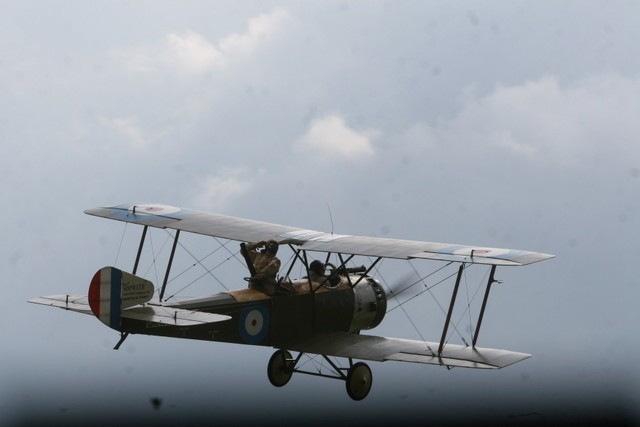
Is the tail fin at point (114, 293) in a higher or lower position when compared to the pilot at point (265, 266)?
lower

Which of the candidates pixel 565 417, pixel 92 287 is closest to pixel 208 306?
pixel 92 287

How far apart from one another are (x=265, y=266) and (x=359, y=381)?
223 centimetres

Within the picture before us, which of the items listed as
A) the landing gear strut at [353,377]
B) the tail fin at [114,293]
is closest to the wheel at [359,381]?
the landing gear strut at [353,377]

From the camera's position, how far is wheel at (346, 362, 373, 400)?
62.7 ft

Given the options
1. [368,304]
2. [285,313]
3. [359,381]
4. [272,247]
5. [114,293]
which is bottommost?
[359,381]

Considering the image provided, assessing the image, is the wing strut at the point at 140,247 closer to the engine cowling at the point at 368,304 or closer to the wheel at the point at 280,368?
the wheel at the point at 280,368

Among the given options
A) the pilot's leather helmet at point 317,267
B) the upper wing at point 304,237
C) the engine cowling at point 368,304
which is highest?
the upper wing at point 304,237

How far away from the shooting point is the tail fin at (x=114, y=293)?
55.6 ft

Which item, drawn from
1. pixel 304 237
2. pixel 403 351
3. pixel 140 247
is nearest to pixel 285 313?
pixel 304 237

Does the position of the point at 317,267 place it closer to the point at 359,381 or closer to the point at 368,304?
the point at 368,304

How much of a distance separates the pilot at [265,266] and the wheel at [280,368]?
4.52 ft

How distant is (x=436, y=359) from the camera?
18.3 meters

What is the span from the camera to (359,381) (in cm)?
1920

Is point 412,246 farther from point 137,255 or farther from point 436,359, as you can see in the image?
point 137,255
